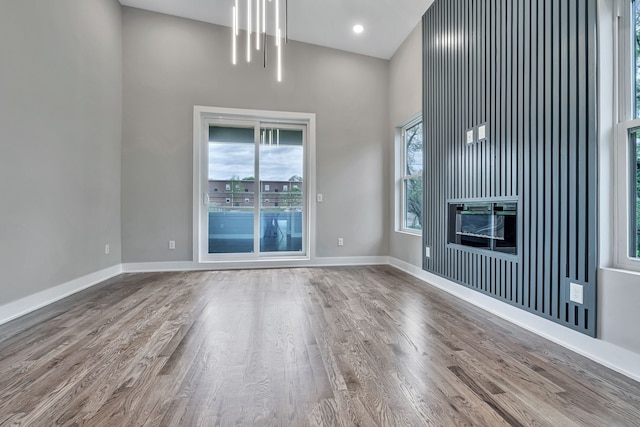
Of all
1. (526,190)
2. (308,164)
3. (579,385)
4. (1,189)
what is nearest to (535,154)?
(526,190)

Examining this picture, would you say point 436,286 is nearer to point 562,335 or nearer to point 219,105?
point 562,335

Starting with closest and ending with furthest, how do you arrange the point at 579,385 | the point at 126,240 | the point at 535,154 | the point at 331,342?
the point at 579,385 → the point at 331,342 → the point at 535,154 → the point at 126,240

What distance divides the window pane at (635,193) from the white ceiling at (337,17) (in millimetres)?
2828

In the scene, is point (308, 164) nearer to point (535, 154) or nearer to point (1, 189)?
point (535, 154)

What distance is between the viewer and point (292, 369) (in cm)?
155

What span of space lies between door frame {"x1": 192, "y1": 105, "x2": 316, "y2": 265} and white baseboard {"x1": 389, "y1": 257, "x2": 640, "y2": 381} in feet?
7.67

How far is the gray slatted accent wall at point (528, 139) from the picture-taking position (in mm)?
1768

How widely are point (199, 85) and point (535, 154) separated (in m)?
4.17

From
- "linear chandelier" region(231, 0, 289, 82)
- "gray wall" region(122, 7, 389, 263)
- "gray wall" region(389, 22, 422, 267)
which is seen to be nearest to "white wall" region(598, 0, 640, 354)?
"gray wall" region(389, 22, 422, 267)

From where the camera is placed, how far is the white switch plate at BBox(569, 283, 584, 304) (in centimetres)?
176

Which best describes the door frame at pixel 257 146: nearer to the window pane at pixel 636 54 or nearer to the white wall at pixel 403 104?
the white wall at pixel 403 104

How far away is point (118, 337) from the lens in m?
1.95

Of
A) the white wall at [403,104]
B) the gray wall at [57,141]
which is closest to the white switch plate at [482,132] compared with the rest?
the white wall at [403,104]

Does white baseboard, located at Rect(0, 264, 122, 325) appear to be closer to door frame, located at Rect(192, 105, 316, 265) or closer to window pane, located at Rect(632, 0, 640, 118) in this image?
door frame, located at Rect(192, 105, 316, 265)
